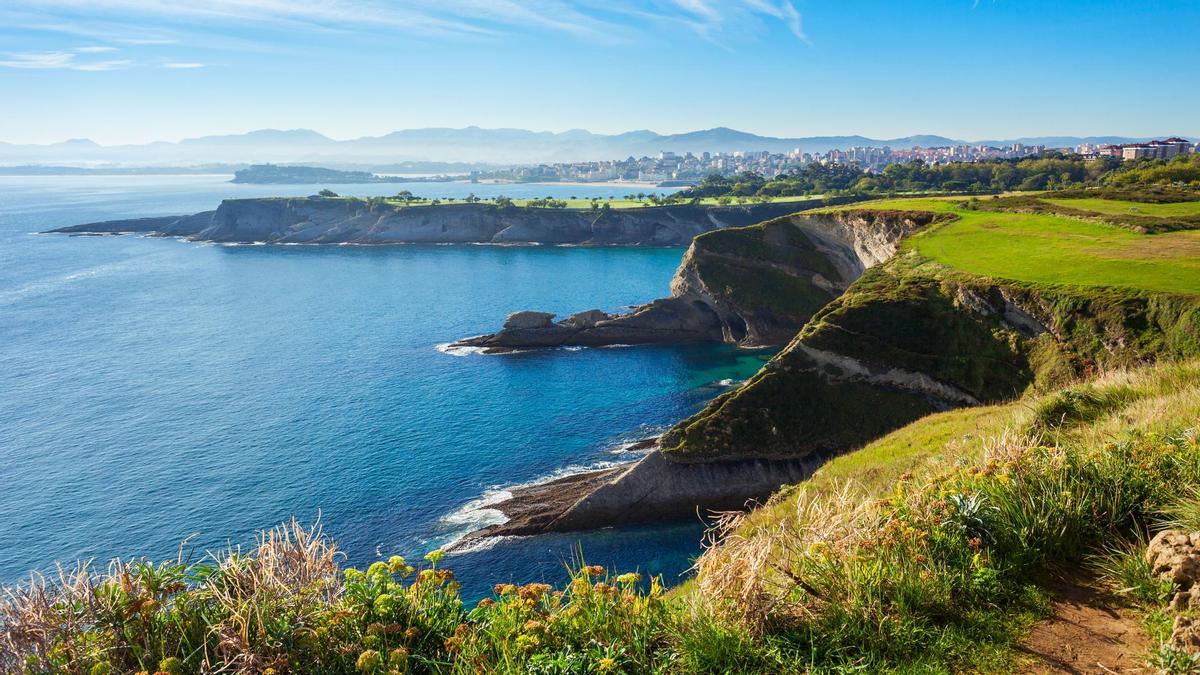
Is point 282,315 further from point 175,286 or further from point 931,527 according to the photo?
point 931,527

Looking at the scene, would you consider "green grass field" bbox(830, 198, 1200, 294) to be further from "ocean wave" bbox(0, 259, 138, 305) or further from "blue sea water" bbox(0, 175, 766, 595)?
"ocean wave" bbox(0, 259, 138, 305)

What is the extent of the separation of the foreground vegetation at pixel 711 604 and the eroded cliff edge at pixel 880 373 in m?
29.8

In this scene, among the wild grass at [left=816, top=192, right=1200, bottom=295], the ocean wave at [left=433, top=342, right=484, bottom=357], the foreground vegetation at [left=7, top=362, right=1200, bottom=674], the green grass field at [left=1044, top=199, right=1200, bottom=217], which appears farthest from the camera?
the ocean wave at [left=433, top=342, right=484, bottom=357]

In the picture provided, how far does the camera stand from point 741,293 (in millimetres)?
74000

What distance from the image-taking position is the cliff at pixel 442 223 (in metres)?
150

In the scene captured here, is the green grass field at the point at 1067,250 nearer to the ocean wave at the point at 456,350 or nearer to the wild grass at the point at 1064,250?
the wild grass at the point at 1064,250

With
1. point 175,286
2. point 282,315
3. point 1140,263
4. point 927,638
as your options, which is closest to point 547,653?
point 927,638

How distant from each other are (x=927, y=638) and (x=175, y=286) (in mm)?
121241

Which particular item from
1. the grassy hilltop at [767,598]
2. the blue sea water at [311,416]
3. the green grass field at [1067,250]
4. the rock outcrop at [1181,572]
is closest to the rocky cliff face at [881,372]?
the green grass field at [1067,250]

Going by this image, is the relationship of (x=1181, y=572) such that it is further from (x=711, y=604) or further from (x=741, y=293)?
(x=741, y=293)

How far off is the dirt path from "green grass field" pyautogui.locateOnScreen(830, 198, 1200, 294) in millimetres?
37461

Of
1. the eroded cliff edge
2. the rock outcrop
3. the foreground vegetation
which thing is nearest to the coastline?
the eroded cliff edge

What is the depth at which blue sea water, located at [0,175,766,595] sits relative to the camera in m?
35.6

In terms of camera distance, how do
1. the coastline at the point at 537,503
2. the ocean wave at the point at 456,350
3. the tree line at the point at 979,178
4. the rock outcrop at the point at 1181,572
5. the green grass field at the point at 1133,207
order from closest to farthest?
the rock outcrop at the point at 1181,572
the coastline at the point at 537,503
the green grass field at the point at 1133,207
the ocean wave at the point at 456,350
the tree line at the point at 979,178
